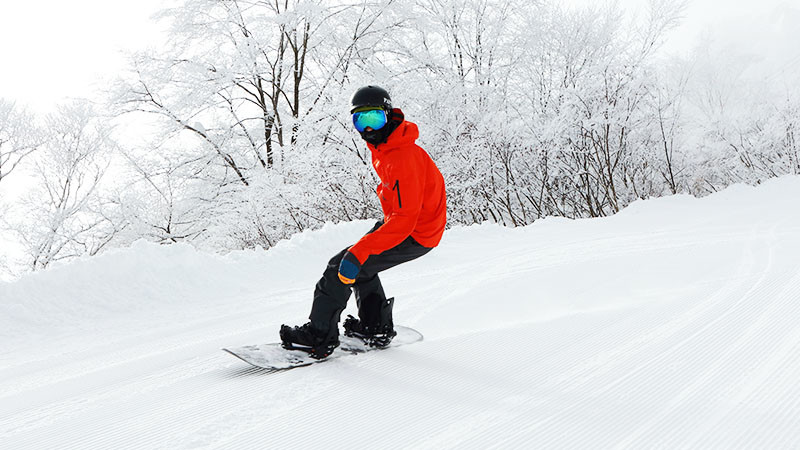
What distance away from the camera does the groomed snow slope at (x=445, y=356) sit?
1906 millimetres

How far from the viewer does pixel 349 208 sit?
1255cm

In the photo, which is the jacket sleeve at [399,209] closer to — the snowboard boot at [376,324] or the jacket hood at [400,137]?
the jacket hood at [400,137]

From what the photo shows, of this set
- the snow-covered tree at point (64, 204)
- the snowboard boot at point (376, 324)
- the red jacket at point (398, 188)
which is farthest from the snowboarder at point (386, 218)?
the snow-covered tree at point (64, 204)

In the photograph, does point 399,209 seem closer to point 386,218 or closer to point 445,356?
point 386,218

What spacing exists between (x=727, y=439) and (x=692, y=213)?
766 cm

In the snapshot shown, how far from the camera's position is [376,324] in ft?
9.80

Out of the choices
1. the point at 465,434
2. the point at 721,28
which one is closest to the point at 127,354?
the point at 465,434

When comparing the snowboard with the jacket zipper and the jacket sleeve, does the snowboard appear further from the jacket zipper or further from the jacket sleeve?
the jacket zipper

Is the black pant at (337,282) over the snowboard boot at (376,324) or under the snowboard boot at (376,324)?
over

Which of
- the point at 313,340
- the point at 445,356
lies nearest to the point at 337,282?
the point at 313,340

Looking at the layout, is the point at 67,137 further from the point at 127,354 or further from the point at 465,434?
the point at 465,434

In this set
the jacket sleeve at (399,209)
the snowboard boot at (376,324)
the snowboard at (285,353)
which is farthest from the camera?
the snowboard boot at (376,324)

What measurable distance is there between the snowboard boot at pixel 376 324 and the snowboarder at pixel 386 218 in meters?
A: 0.16

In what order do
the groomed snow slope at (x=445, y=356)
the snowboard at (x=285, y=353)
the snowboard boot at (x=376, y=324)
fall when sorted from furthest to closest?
the snowboard boot at (x=376, y=324)
the snowboard at (x=285, y=353)
the groomed snow slope at (x=445, y=356)
